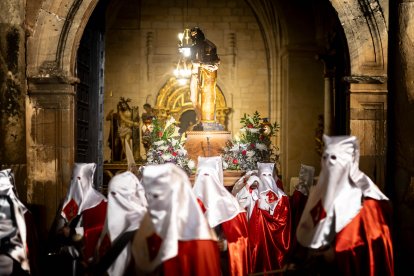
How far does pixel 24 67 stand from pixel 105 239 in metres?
3.59

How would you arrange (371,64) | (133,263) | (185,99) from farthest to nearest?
(185,99) → (371,64) → (133,263)

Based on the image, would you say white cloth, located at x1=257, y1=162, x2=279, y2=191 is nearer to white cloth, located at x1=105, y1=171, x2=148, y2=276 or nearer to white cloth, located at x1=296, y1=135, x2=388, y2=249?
white cloth, located at x1=296, y1=135, x2=388, y2=249

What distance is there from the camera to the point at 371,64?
385 inches

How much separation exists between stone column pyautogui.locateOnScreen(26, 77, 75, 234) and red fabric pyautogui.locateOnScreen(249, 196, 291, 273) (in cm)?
297

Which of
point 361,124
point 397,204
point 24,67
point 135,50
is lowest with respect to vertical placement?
point 397,204

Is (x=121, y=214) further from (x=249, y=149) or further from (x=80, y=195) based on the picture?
(x=249, y=149)

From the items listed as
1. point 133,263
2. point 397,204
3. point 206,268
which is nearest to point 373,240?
point 397,204

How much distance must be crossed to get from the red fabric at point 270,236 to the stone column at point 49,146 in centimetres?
297

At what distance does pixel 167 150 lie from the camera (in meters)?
11.7

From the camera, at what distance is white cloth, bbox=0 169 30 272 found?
6.80 m

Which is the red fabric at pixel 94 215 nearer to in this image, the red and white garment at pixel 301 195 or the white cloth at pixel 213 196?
the white cloth at pixel 213 196

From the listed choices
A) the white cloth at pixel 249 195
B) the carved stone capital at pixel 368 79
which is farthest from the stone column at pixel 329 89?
the white cloth at pixel 249 195

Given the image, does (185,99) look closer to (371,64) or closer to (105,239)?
(371,64)

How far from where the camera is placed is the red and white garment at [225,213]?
8172 mm
